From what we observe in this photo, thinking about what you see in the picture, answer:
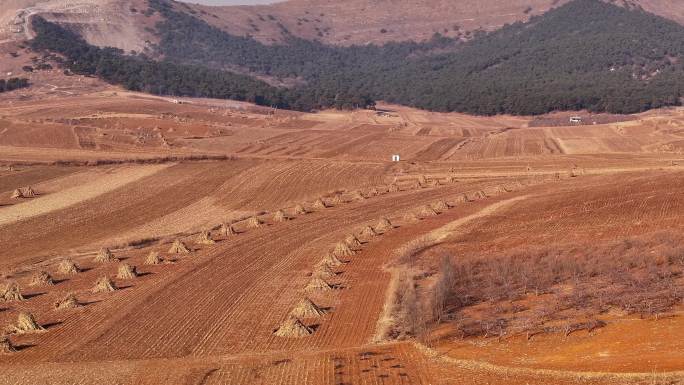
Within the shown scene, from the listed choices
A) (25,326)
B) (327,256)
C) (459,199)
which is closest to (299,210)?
(459,199)

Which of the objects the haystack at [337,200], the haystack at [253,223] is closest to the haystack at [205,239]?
the haystack at [253,223]

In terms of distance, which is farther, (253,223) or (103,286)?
(253,223)

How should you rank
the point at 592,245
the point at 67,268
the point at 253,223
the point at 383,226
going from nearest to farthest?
1. the point at 67,268
2. the point at 592,245
3. the point at 383,226
4. the point at 253,223

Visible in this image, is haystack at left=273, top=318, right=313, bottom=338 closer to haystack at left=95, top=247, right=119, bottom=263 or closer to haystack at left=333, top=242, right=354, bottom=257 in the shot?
haystack at left=333, top=242, right=354, bottom=257

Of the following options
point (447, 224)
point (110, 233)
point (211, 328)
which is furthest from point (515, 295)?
point (110, 233)

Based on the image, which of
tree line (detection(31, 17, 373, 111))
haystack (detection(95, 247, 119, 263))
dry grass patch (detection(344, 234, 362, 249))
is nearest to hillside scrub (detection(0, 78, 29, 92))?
tree line (detection(31, 17, 373, 111))

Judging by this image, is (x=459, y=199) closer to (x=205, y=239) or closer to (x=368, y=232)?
(x=368, y=232)

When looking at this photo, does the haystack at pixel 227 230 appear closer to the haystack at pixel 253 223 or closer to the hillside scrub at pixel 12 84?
the haystack at pixel 253 223
